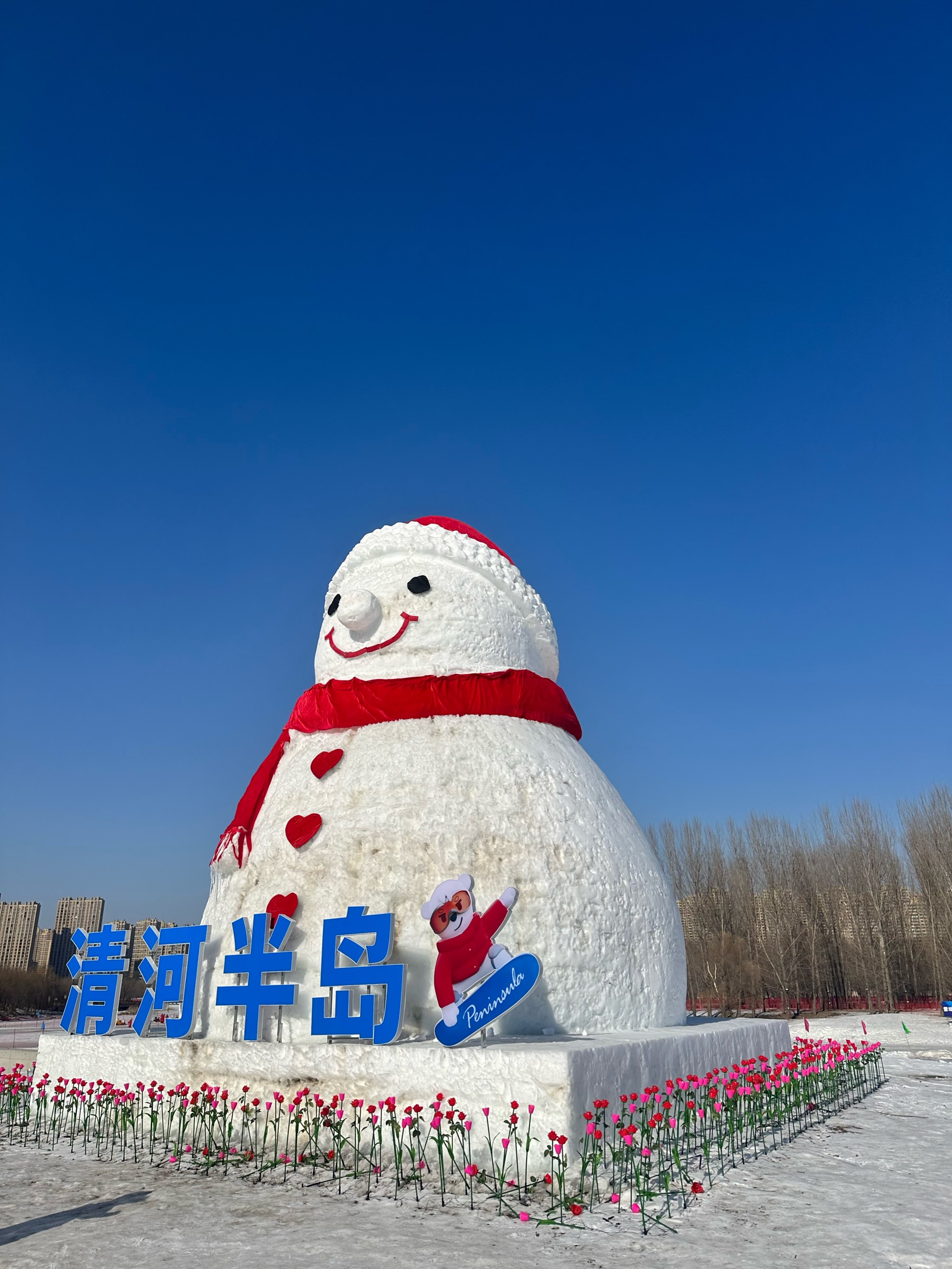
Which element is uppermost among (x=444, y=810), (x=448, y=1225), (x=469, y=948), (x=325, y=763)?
(x=325, y=763)

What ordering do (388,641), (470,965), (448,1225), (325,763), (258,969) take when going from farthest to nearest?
1. (388,641)
2. (325,763)
3. (258,969)
4. (470,965)
5. (448,1225)

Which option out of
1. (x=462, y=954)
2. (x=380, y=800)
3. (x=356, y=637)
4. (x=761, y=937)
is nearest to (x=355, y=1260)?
(x=462, y=954)

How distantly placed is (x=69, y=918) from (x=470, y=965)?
57.4 metres

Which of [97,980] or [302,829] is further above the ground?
[302,829]

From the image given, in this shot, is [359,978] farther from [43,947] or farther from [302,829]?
[43,947]

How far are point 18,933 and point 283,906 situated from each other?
170ft

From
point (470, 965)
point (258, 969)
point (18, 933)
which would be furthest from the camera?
point (18, 933)

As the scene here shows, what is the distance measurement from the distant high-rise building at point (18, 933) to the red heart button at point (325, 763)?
163ft

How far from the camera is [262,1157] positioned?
7297 millimetres

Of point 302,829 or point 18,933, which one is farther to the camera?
point 18,933

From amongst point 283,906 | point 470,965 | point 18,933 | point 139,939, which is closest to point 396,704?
point 283,906

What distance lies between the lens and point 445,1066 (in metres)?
6.91

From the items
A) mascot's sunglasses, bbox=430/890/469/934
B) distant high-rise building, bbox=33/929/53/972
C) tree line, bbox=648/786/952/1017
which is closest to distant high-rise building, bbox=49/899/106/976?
distant high-rise building, bbox=33/929/53/972

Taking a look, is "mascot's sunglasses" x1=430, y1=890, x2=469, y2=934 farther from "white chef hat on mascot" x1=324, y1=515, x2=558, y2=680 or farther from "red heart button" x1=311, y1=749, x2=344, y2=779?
"white chef hat on mascot" x1=324, y1=515, x2=558, y2=680
